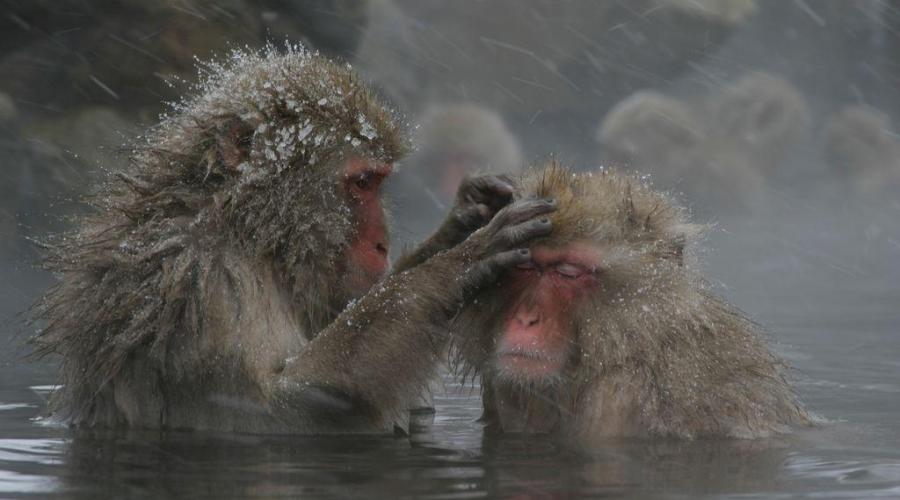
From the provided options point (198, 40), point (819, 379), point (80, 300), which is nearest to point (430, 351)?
point (80, 300)

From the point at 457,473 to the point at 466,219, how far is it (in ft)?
3.91

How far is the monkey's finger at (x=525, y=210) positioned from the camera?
4.40 metres

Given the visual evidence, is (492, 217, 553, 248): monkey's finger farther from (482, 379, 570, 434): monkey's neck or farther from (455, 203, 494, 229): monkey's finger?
(482, 379, 570, 434): monkey's neck

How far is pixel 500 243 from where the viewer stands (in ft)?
14.5

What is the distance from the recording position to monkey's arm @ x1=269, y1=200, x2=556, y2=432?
4523 millimetres

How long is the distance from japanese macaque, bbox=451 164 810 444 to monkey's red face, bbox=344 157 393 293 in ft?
1.27

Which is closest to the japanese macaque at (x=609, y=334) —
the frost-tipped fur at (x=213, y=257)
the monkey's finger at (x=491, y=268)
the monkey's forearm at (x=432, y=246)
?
the monkey's finger at (x=491, y=268)

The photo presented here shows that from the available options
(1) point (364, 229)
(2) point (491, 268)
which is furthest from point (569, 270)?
(1) point (364, 229)

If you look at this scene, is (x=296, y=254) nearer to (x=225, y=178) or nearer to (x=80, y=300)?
(x=225, y=178)

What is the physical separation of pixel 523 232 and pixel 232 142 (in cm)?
108

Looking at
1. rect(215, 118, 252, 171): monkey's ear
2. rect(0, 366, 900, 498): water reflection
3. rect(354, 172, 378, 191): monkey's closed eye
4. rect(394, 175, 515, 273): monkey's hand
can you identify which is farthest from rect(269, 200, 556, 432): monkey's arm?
rect(215, 118, 252, 171): monkey's ear

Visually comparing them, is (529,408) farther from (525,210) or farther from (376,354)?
(525,210)

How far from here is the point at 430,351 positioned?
4.58 meters

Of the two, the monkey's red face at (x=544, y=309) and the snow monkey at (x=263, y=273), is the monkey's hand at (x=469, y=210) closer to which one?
the snow monkey at (x=263, y=273)
